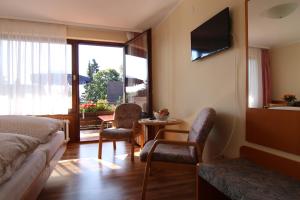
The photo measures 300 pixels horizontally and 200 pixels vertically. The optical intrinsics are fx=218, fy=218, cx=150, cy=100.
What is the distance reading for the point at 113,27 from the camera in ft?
14.7

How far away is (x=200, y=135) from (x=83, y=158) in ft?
6.88

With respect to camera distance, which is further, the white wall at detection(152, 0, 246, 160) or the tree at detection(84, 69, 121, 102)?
the tree at detection(84, 69, 121, 102)

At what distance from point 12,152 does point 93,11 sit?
9.80ft

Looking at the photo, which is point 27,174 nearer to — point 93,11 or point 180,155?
point 180,155

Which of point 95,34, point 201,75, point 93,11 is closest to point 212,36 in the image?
point 201,75

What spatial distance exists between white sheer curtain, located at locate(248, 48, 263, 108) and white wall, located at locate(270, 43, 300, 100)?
0.11 m

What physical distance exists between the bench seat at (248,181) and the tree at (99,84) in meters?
4.37

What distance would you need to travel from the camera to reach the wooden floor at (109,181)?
2.14 meters

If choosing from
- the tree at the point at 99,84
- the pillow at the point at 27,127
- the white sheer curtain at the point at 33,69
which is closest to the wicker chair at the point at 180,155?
the pillow at the point at 27,127

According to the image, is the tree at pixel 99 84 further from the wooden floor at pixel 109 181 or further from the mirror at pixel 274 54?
the mirror at pixel 274 54

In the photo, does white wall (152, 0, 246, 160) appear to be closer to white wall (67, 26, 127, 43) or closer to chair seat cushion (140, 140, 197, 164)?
chair seat cushion (140, 140, 197, 164)

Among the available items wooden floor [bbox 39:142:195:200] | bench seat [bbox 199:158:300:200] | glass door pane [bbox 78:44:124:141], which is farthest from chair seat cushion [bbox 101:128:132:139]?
bench seat [bbox 199:158:300:200]

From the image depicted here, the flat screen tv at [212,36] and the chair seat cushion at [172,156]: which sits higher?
the flat screen tv at [212,36]

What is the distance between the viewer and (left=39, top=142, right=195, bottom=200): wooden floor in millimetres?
2141
